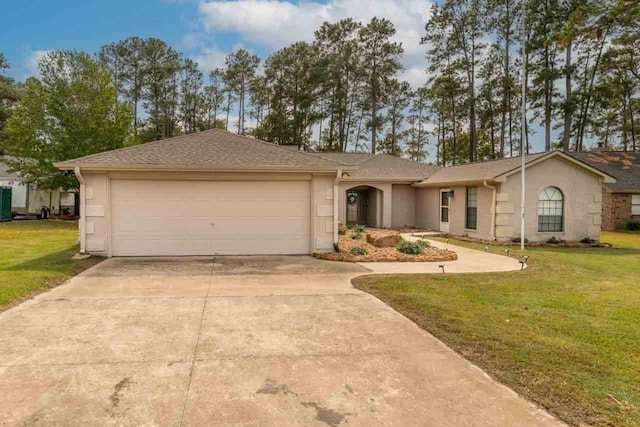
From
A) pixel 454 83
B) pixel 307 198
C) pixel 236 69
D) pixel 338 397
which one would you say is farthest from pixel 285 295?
pixel 236 69

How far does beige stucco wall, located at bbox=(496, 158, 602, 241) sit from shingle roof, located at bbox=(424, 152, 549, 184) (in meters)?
0.43

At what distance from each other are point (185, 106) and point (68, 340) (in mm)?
39044

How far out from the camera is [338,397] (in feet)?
10.2

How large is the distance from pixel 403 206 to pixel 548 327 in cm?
1566

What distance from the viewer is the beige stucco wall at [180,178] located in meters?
9.91

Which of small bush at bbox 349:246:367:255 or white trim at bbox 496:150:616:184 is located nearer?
small bush at bbox 349:246:367:255

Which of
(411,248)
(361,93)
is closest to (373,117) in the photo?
(361,93)

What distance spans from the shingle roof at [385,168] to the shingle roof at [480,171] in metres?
1.25

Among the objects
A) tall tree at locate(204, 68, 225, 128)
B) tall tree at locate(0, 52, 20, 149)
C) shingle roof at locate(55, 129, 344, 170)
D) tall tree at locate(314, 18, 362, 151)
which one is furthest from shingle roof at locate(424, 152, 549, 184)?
tall tree at locate(0, 52, 20, 149)

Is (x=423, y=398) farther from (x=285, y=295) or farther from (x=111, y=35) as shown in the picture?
(x=111, y=35)

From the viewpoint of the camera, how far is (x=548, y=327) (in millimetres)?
4770

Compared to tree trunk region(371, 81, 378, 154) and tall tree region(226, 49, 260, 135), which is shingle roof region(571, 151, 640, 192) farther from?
tall tree region(226, 49, 260, 135)

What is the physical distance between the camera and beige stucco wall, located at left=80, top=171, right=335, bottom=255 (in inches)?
390

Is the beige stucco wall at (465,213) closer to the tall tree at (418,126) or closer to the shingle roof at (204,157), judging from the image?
the shingle roof at (204,157)
